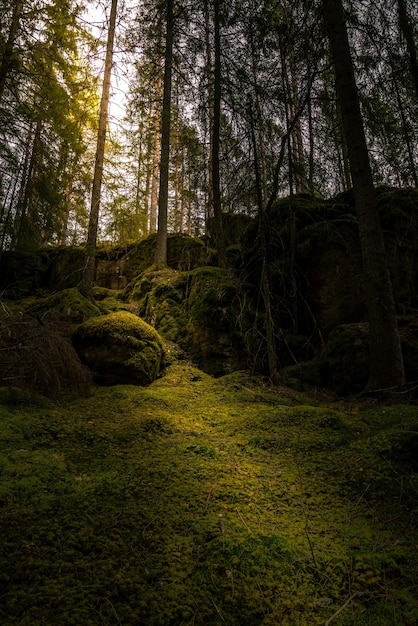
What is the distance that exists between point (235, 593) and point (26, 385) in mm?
3781

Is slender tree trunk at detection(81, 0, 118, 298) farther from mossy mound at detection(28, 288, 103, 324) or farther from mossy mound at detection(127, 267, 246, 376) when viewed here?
mossy mound at detection(127, 267, 246, 376)

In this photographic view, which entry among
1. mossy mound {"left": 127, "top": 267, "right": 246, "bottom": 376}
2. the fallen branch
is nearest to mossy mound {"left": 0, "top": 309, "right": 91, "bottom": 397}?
mossy mound {"left": 127, "top": 267, "right": 246, "bottom": 376}

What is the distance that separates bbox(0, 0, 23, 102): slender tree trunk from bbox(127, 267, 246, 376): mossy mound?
611 cm

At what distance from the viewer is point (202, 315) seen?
7766 millimetres

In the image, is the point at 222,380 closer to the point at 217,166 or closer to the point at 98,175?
the point at 217,166

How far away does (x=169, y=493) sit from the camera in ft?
9.11

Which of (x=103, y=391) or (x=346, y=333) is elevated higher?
(x=346, y=333)

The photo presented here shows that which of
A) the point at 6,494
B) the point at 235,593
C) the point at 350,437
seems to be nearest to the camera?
→ the point at 235,593

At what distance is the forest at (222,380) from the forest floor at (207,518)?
0.05 ft

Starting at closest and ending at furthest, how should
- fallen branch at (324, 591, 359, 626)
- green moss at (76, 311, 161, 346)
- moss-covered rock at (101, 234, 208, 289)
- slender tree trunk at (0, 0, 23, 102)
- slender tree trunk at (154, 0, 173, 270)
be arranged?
fallen branch at (324, 591, 359, 626) < green moss at (76, 311, 161, 346) < slender tree trunk at (0, 0, 23, 102) < slender tree trunk at (154, 0, 173, 270) < moss-covered rock at (101, 234, 208, 289)

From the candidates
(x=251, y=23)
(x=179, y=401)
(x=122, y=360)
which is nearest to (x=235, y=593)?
(x=179, y=401)

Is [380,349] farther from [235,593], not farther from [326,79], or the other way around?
[326,79]

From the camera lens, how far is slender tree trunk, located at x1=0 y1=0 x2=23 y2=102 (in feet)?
25.7

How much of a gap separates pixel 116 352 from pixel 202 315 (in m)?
2.33
